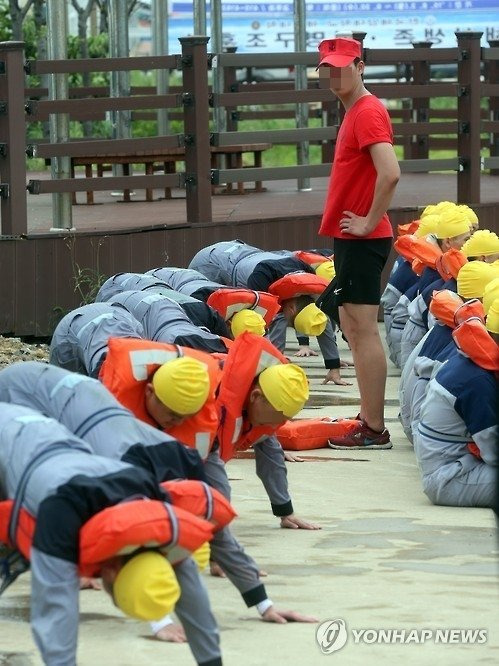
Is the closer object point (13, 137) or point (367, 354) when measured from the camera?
point (367, 354)

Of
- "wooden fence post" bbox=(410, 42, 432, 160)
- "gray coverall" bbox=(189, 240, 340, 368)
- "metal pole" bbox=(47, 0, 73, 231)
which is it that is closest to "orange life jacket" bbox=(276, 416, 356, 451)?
"gray coverall" bbox=(189, 240, 340, 368)

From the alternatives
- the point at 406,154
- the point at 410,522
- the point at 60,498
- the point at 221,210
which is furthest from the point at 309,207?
the point at 60,498

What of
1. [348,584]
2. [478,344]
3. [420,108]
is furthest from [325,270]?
[420,108]

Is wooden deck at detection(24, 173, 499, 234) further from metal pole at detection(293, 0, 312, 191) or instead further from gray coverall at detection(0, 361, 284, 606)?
gray coverall at detection(0, 361, 284, 606)

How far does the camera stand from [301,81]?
45.8 ft

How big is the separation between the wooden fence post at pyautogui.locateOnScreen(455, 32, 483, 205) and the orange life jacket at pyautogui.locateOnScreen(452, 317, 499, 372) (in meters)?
6.49

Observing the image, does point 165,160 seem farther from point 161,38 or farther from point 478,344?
point 478,344

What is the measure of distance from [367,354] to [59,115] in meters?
4.25

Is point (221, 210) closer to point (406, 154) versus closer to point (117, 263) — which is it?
point (117, 263)

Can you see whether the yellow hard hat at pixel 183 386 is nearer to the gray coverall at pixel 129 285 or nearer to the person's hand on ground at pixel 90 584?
the person's hand on ground at pixel 90 584

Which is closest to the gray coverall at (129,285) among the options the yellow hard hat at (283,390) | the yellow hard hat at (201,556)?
the yellow hard hat at (283,390)

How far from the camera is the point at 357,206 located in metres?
7.66

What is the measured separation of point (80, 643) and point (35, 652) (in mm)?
163

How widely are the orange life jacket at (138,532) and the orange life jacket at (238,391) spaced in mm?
1549
